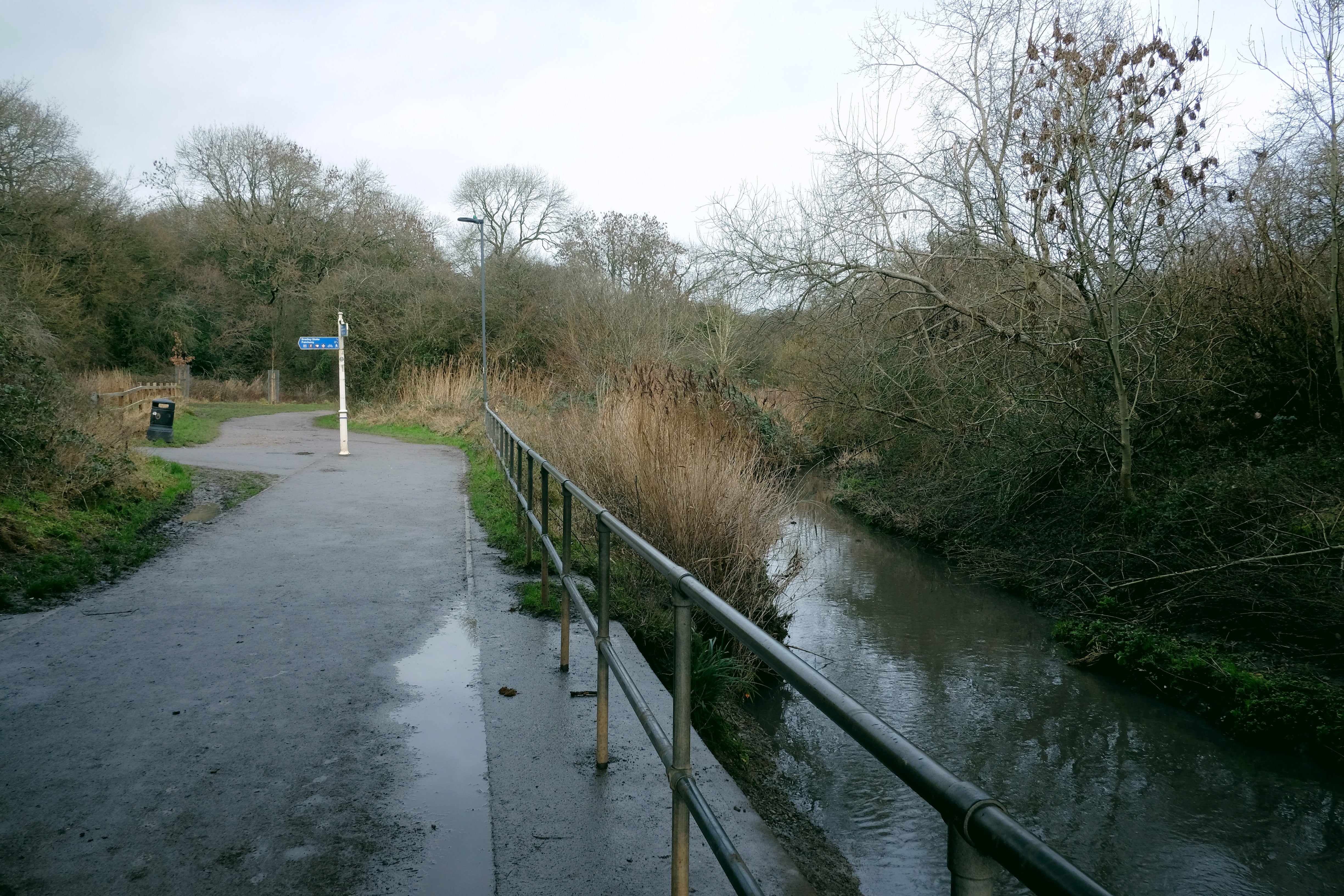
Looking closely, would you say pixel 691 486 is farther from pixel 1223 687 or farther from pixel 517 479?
pixel 1223 687

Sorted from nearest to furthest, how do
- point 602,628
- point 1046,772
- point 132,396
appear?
point 602,628, point 1046,772, point 132,396

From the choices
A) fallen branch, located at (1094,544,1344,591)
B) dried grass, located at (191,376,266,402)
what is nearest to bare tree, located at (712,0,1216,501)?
fallen branch, located at (1094,544,1344,591)

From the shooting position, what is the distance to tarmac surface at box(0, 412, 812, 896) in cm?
310

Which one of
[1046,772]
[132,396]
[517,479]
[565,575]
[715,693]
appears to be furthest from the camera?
[132,396]

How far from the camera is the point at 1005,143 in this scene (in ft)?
44.2

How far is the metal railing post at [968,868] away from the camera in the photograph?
1.03 metres

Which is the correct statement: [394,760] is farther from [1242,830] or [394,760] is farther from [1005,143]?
[1005,143]

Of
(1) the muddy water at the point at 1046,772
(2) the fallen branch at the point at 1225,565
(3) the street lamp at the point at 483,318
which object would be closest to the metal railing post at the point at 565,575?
(1) the muddy water at the point at 1046,772

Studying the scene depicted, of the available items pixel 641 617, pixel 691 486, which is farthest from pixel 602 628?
pixel 691 486

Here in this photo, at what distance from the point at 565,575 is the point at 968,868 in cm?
386

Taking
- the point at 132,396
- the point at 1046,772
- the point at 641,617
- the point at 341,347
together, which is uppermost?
the point at 341,347

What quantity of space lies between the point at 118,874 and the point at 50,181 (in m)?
32.9

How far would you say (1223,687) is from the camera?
820 centimetres

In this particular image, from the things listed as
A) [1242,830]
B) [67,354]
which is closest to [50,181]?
[67,354]
